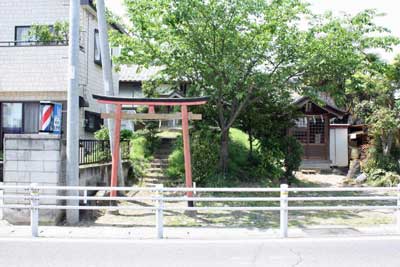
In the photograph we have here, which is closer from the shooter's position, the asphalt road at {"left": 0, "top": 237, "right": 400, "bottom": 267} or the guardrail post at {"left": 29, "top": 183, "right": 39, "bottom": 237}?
the asphalt road at {"left": 0, "top": 237, "right": 400, "bottom": 267}

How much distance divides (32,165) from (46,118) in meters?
1.20

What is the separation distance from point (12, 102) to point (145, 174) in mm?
6203

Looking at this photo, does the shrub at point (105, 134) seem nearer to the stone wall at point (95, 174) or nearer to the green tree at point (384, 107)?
the stone wall at point (95, 174)

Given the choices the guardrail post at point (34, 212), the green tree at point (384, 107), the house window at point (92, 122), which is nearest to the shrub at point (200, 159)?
the house window at point (92, 122)

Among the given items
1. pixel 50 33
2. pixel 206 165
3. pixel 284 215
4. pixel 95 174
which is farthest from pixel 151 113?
pixel 50 33

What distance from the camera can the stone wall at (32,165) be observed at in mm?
9531

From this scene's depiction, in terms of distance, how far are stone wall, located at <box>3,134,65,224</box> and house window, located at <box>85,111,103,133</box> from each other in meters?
8.44

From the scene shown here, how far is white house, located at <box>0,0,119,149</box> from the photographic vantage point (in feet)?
49.9

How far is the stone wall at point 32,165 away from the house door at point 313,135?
1649 cm

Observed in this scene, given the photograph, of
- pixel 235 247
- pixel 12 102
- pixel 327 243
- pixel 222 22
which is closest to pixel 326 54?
pixel 222 22

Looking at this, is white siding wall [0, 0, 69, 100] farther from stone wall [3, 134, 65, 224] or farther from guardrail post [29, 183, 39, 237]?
guardrail post [29, 183, 39, 237]

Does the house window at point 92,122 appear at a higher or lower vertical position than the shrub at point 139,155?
higher

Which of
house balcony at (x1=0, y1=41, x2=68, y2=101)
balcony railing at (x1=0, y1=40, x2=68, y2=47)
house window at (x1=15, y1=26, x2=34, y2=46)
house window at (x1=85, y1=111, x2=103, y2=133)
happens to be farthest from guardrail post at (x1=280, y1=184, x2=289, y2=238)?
house window at (x1=15, y1=26, x2=34, y2=46)

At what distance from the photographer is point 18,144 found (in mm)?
9836
